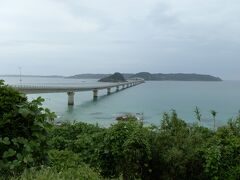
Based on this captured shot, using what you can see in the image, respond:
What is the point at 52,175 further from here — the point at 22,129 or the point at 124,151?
the point at 124,151

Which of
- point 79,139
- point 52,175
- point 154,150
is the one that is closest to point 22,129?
point 52,175

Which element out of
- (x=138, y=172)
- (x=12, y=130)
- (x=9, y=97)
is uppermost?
(x=9, y=97)

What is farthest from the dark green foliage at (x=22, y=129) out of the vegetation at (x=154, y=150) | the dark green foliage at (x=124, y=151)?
the dark green foliage at (x=124, y=151)

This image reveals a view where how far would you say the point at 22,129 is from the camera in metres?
4.88

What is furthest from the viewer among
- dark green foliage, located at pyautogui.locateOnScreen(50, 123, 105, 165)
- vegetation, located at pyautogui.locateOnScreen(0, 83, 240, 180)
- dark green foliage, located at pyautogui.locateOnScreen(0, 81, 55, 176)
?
dark green foliage, located at pyautogui.locateOnScreen(50, 123, 105, 165)

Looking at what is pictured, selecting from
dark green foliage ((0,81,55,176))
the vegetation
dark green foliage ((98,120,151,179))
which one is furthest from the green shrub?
dark green foliage ((98,120,151,179))

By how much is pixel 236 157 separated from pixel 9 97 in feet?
13.8

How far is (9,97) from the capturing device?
5039mm

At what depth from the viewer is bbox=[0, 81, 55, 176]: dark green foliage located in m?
4.64

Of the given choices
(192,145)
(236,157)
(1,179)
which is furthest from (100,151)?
(1,179)

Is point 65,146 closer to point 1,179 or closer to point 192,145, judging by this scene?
point 192,145

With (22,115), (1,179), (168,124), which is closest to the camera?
(1,179)

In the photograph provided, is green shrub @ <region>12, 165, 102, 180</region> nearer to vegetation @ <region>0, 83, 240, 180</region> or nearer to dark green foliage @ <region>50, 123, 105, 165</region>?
vegetation @ <region>0, 83, 240, 180</region>

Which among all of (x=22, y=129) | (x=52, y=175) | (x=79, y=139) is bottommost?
(x=79, y=139)
